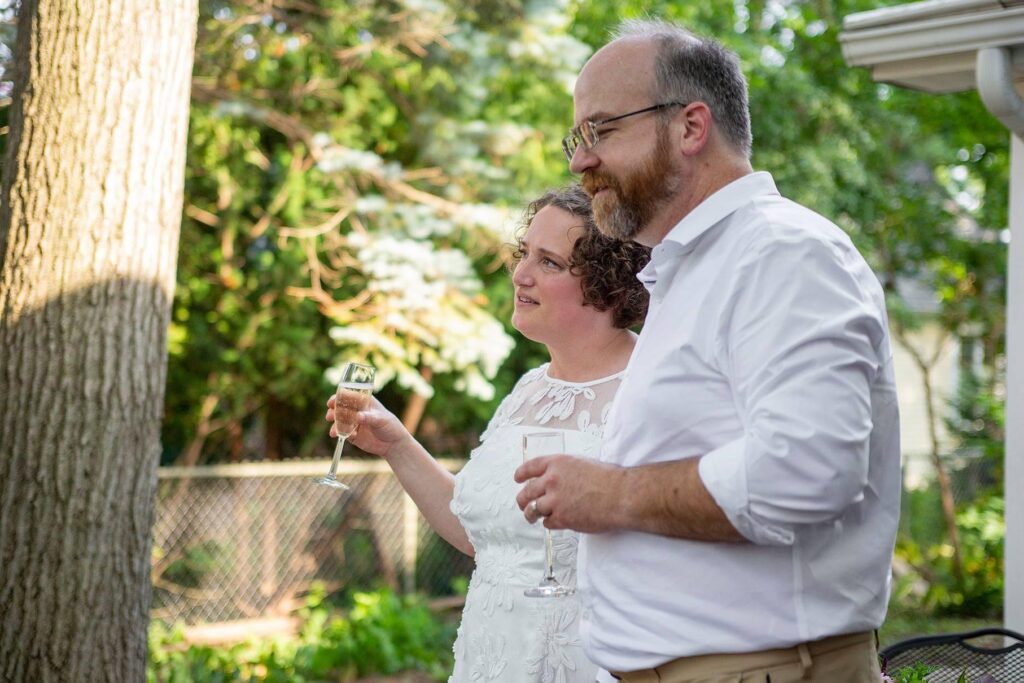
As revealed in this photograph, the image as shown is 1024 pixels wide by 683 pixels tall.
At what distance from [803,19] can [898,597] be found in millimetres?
7720

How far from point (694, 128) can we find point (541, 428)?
107 cm

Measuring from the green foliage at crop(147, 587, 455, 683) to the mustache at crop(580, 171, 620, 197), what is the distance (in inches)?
198

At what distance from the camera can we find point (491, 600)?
9.04ft

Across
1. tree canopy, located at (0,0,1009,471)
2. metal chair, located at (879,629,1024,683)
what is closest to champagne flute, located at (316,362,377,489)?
metal chair, located at (879,629,1024,683)

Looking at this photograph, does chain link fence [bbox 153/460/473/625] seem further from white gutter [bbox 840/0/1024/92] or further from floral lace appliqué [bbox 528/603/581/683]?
floral lace appliqué [bbox 528/603/581/683]

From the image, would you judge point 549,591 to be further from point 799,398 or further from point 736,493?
point 799,398

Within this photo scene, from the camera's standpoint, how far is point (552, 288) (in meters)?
2.77

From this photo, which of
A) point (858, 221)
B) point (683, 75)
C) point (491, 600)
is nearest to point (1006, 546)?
point (491, 600)

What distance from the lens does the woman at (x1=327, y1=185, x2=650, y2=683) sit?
2.68 meters

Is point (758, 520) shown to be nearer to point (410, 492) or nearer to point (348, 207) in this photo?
point (410, 492)

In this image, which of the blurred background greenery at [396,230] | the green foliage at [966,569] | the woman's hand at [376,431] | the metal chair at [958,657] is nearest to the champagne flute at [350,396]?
the woman's hand at [376,431]

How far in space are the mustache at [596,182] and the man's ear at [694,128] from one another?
0.44 ft

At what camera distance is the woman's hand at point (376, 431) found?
2.79 meters

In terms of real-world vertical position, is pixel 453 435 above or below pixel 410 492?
below
